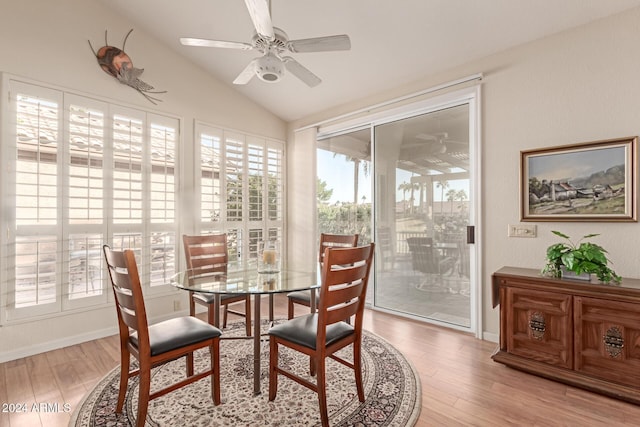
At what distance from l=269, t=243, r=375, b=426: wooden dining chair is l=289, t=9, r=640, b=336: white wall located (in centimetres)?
172

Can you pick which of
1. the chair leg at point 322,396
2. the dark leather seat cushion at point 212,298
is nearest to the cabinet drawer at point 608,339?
the chair leg at point 322,396

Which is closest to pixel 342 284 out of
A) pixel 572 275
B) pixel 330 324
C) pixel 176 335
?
pixel 330 324

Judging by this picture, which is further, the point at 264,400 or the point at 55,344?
the point at 55,344

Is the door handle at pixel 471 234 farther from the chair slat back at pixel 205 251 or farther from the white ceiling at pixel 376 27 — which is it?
the chair slat back at pixel 205 251

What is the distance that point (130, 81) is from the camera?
10.9ft

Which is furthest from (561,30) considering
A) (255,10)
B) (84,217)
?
(84,217)

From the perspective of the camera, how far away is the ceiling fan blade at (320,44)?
202cm

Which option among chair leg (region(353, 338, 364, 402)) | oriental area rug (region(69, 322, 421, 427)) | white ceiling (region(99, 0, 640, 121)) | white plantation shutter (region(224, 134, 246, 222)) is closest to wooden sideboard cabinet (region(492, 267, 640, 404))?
oriental area rug (region(69, 322, 421, 427))

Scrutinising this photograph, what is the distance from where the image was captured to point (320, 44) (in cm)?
206

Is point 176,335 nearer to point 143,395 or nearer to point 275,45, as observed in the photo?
point 143,395

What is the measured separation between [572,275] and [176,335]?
2.90 m

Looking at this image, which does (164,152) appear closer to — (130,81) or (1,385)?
(130,81)

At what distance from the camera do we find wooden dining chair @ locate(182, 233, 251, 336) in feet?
9.23

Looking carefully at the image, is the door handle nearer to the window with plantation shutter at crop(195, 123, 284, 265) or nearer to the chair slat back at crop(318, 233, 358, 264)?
the chair slat back at crop(318, 233, 358, 264)
